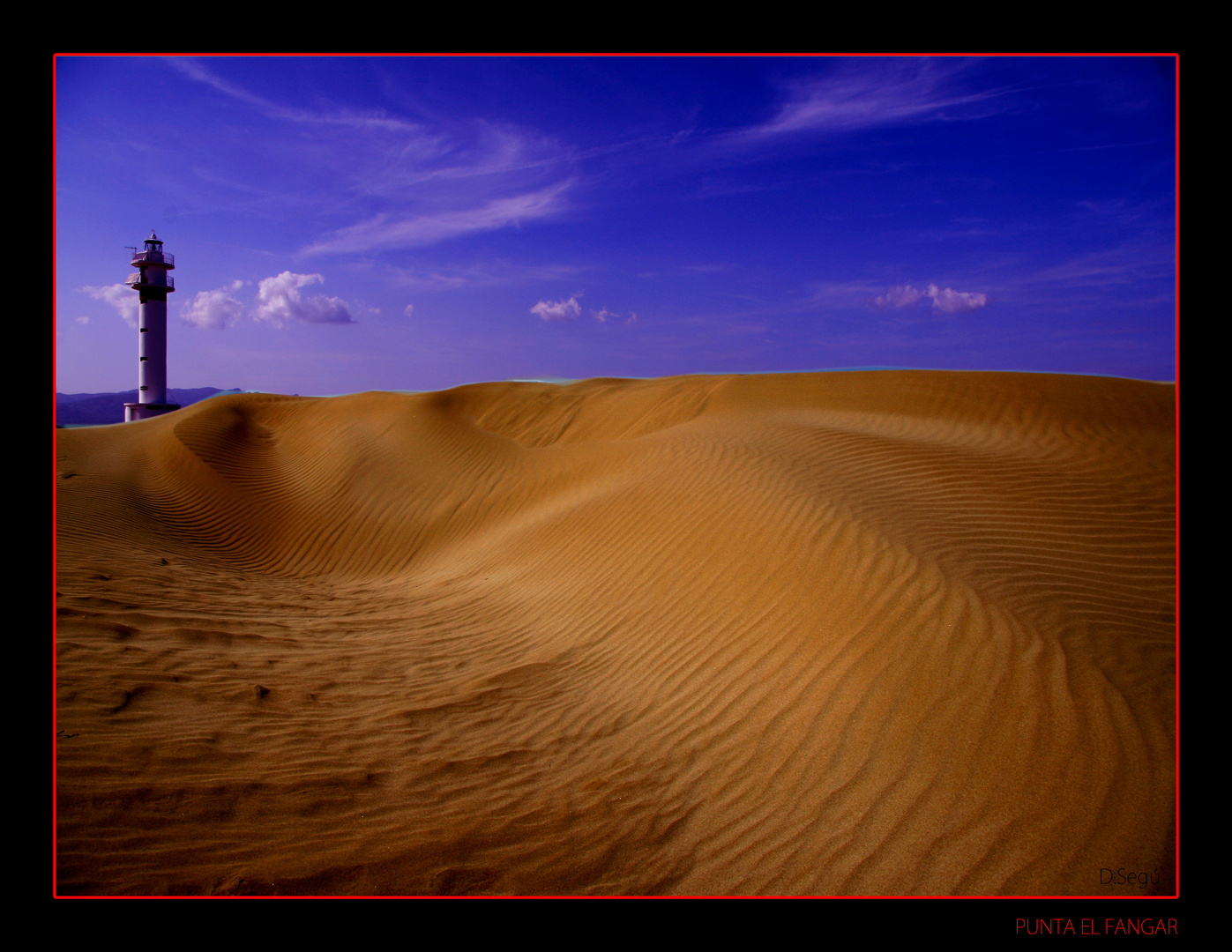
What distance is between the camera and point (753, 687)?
430cm

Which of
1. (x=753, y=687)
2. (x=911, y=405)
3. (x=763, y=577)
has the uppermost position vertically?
(x=911, y=405)

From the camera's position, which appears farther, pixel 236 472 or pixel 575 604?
pixel 236 472

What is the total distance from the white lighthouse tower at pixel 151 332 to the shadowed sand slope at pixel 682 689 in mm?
28138

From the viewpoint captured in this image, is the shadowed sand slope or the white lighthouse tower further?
the white lighthouse tower

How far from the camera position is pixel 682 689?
4.55 m

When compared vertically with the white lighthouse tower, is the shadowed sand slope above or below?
below

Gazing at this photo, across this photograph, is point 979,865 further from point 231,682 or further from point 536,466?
point 536,466

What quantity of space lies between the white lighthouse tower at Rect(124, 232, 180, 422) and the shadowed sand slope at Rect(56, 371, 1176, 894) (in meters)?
28.1

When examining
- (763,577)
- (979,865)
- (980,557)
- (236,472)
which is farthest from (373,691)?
(236,472)

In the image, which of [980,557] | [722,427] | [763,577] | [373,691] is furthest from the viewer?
[722,427]

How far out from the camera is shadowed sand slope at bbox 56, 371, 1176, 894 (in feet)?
9.23

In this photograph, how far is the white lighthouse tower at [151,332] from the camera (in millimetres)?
31719

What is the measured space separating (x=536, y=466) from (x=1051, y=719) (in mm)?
9594

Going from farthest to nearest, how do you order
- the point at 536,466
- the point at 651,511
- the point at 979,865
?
the point at 536,466
the point at 651,511
the point at 979,865
